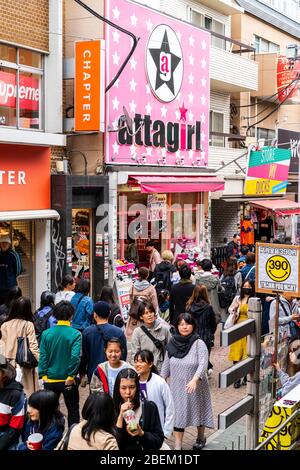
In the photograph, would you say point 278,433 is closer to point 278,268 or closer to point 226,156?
point 278,268

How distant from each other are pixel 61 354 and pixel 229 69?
16.2 meters

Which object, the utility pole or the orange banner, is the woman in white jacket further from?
the orange banner

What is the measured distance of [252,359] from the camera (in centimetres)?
618

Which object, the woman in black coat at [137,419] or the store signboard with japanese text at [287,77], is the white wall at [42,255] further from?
the store signboard with japanese text at [287,77]

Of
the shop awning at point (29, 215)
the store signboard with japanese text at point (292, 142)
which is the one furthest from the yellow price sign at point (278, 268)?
the store signboard with japanese text at point (292, 142)

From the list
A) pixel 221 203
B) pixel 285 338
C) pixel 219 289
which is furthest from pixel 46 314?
pixel 221 203

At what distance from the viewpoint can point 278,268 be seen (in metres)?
7.23

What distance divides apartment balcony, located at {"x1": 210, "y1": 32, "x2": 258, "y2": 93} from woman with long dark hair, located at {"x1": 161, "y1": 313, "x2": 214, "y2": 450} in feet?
47.7

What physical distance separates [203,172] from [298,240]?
5.92 metres

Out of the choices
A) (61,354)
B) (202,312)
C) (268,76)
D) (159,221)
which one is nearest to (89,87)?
(159,221)

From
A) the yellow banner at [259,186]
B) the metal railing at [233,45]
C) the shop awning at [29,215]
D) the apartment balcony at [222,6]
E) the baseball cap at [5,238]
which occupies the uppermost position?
the apartment balcony at [222,6]

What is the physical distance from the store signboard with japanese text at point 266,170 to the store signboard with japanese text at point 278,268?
535 inches

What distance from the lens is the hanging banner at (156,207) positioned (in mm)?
17859

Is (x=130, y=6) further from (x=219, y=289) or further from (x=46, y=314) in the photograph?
(x=46, y=314)
